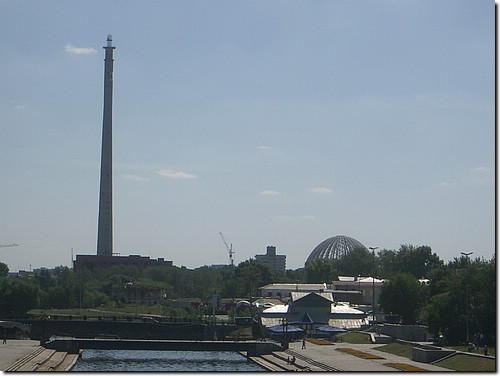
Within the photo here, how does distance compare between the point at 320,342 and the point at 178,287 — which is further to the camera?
the point at 178,287

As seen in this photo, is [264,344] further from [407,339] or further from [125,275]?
[125,275]

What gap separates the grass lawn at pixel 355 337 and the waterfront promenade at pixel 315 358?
2.43 metres

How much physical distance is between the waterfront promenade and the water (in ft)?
7.67

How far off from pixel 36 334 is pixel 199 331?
17.1 m

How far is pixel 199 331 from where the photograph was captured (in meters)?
99.9

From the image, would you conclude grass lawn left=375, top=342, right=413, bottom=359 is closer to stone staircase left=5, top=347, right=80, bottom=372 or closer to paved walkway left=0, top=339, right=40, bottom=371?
stone staircase left=5, top=347, right=80, bottom=372

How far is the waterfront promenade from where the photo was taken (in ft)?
187

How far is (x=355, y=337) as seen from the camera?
284ft

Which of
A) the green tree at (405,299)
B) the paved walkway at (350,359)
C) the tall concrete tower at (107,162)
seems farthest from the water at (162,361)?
the tall concrete tower at (107,162)

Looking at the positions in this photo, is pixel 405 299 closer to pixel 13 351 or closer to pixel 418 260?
pixel 13 351

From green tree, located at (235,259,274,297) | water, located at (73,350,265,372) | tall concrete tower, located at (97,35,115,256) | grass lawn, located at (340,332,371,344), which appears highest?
tall concrete tower, located at (97,35,115,256)

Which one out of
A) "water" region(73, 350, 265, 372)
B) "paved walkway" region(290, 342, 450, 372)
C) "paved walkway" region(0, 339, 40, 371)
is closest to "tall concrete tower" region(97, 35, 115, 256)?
"water" region(73, 350, 265, 372)

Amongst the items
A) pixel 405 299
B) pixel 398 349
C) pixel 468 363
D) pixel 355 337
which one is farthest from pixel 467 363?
pixel 405 299

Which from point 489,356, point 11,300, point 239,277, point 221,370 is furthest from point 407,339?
point 239,277
